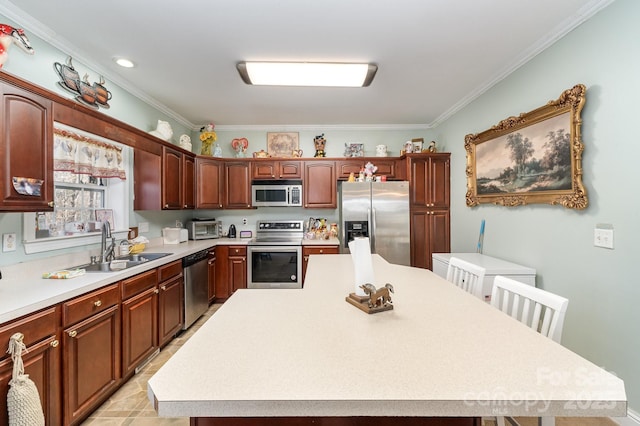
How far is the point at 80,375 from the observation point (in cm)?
158

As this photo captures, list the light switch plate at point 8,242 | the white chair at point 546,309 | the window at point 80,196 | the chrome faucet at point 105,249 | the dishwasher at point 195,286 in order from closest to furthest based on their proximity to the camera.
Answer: the white chair at point 546,309
the light switch plate at point 8,242
the window at point 80,196
the chrome faucet at point 105,249
the dishwasher at point 195,286

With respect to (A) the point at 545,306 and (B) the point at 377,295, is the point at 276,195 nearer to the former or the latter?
(B) the point at 377,295

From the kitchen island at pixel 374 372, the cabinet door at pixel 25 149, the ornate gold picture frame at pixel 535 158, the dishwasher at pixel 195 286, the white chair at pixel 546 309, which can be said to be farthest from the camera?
the dishwasher at pixel 195 286

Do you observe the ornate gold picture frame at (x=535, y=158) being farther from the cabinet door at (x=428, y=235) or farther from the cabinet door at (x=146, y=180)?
the cabinet door at (x=146, y=180)

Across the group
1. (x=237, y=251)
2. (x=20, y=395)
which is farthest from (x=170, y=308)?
(x=20, y=395)

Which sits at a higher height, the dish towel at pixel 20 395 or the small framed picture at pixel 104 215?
the small framed picture at pixel 104 215

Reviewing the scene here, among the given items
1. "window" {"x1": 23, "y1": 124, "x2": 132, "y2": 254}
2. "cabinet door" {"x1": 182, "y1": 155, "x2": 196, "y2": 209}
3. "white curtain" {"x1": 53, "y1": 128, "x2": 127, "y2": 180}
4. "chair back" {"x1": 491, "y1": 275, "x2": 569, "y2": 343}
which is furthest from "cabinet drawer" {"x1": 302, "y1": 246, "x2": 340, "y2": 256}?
"chair back" {"x1": 491, "y1": 275, "x2": 569, "y2": 343}

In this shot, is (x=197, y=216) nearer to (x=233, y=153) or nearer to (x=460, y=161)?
(x=233, y=153)

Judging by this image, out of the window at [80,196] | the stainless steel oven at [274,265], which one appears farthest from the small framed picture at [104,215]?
the stainless steel oven at [274,265]

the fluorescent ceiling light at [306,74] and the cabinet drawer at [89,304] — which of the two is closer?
the cabinet drawer at [89,304]

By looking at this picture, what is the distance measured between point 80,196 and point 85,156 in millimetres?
446

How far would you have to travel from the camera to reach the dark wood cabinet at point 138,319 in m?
1.94

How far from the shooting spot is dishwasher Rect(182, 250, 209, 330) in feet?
9.32

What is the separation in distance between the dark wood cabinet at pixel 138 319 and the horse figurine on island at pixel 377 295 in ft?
5.94
